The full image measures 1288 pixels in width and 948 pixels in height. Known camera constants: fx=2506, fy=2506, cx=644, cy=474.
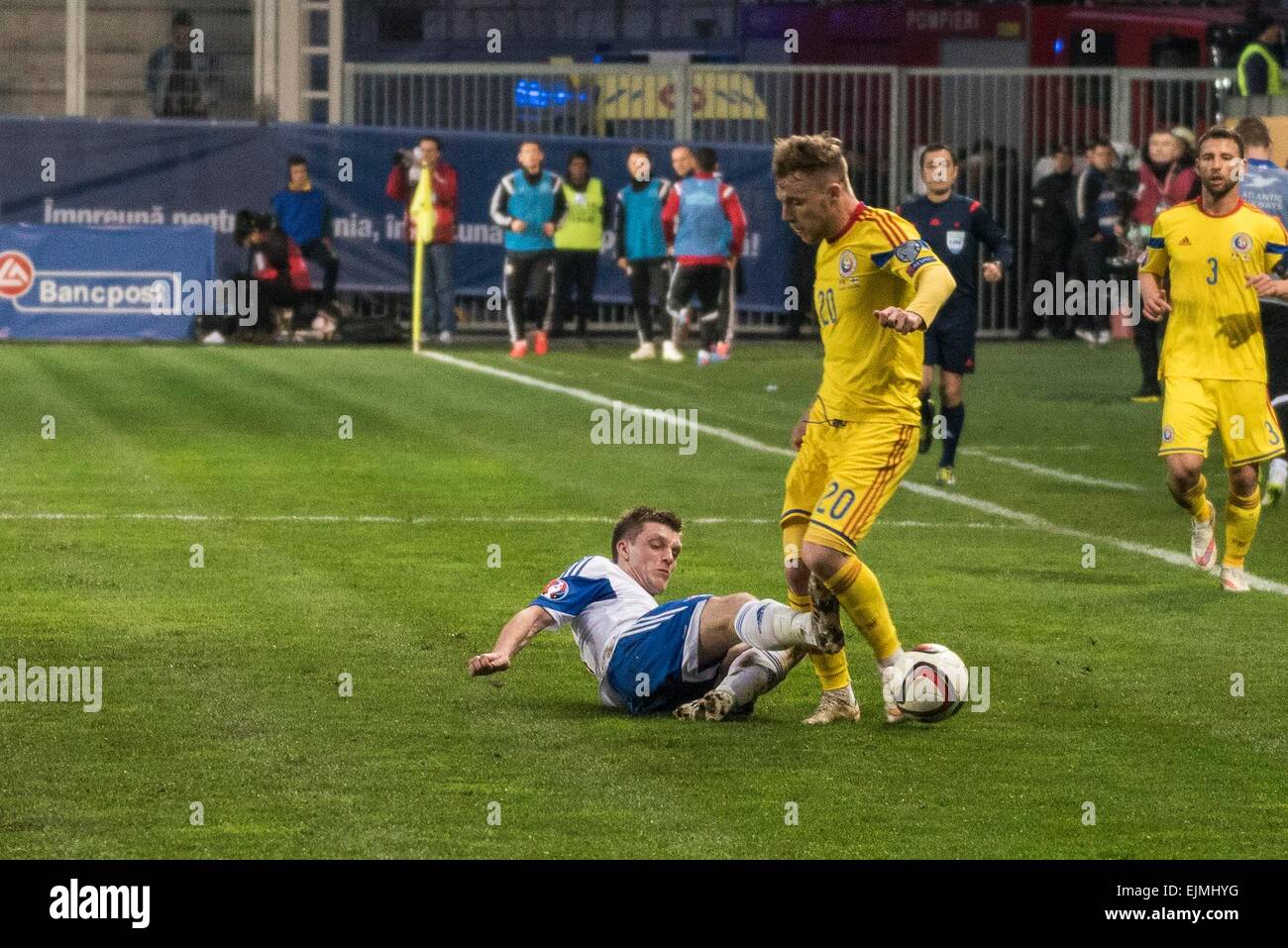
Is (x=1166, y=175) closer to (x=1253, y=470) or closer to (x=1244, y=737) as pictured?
(x=1253, y=470)

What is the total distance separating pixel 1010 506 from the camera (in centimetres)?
1491

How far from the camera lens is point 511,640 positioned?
7.99 meters

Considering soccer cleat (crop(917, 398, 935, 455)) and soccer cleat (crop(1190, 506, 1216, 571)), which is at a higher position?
soccer cleat (crop(917, 398, 935, 455))

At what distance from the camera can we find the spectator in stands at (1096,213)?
29516 mm

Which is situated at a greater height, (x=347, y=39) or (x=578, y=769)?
(x=347, y=39)

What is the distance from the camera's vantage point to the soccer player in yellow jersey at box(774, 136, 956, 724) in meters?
8.11

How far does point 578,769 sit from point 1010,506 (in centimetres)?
781

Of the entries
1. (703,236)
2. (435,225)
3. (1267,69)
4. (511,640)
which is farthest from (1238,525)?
(435,225)

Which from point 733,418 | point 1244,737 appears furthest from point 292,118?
point 1244,737

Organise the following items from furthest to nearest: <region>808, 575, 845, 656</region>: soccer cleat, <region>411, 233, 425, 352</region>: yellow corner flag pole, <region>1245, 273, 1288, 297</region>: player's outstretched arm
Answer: <region>411, 233, 425, 352</region>: yellow corner flag pole, <region>1245, 273, 1288, 297</region>: player's outstretched arm, <region>808, 575, 845, 656</region>: soccer cleat

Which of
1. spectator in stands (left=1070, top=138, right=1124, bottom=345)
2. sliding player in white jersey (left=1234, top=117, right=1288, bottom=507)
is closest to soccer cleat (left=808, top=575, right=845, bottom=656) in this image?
sliding player in white jersey (left=1234, top=117, right=1288, bottom=507)

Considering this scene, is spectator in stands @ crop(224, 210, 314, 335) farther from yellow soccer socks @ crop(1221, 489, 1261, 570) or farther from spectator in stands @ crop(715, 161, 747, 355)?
yellow soccer socks @ crop(1221, 489, 1261, 570)

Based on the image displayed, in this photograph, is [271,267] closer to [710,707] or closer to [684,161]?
[684,161]

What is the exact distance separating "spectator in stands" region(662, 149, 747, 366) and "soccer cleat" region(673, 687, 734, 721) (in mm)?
18369
